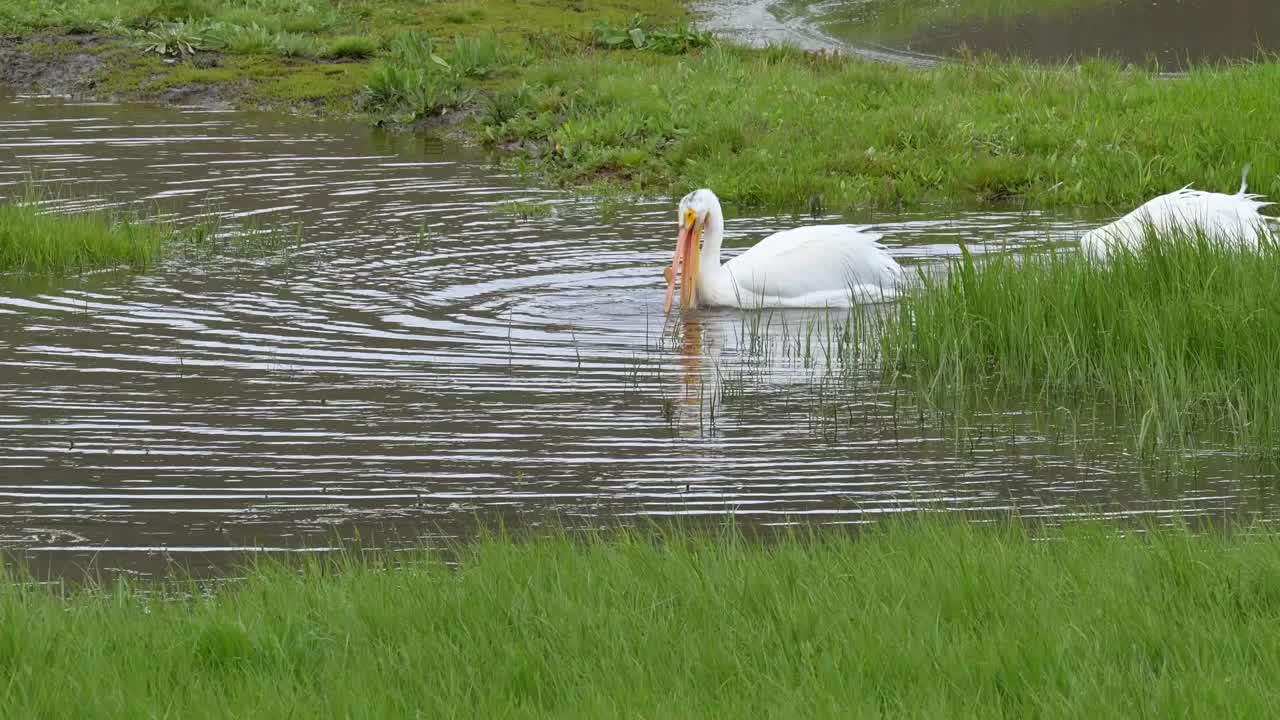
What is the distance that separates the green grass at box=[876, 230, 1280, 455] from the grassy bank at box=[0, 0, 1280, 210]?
5.49 meters

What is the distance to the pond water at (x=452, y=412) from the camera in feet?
22.3

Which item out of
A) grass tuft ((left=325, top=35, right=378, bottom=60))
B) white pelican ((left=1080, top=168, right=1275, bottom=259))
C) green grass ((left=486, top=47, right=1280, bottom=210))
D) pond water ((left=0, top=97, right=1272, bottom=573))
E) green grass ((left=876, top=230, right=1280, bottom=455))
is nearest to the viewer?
pond water ((left=0, top=97, right=1272, bottom=573))

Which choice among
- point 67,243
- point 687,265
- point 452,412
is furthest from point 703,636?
point 67,243

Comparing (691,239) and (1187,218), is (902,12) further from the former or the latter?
(1187,218)

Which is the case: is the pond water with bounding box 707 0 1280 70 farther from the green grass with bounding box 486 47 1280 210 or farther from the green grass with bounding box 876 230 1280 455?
the green grass with bounding box 876 230 1280 455

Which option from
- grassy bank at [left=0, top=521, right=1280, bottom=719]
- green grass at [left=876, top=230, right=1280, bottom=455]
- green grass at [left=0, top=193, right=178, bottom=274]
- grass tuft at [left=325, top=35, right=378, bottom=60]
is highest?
grass tuft at [left=325, top=35, right=378, bottom=60]

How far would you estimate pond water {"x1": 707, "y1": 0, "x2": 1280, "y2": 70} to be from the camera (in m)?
24.2

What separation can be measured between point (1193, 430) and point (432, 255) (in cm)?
637

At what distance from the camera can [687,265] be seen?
11781 mm

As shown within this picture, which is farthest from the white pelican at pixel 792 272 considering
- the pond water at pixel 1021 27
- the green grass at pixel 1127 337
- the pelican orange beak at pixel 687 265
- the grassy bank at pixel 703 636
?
Result: the pond water at pixel 1021 27

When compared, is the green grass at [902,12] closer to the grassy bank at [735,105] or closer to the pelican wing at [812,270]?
the grassy bank at [735,105]

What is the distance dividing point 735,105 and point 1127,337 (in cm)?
902

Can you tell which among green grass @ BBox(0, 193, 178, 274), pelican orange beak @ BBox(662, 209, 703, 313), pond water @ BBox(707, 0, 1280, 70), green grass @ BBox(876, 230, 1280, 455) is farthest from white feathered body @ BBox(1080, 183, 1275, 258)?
pond water @ BBox(707, 0, 1280, 70)

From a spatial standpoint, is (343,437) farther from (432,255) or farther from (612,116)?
(612,116)
